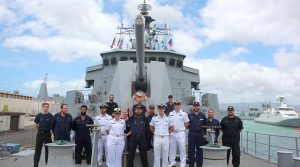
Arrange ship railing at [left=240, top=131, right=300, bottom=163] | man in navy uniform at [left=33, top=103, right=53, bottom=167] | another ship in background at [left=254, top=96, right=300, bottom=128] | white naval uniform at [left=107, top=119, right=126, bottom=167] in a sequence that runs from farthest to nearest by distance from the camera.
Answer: another ship in background at [left=254, top=96, right=300, bottom=128], ship railing at [left=240, top=131, right=300, bottom=163], man in navy uniform at [left=33, top=103, right=53, bottom=167], white naval uniform at [left=107, top=119, right=126, bottom=167]

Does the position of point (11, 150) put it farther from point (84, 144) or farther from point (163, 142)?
point (163, 142)

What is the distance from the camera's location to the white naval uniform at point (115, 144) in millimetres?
4905

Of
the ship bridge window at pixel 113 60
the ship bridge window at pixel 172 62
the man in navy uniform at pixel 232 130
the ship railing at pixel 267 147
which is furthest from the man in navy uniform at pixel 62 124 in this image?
the ship bridge window at pixel 172 62

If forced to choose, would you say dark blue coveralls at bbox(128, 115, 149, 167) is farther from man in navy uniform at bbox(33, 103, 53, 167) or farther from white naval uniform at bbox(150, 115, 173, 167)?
man in navy uniform at bbox(33, 103, 53, 167)

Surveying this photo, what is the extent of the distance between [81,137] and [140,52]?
2.14 m

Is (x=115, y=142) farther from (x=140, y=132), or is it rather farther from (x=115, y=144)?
Result: (x=140, y=132)

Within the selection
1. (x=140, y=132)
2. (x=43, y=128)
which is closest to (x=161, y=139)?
(x=140, y=132)

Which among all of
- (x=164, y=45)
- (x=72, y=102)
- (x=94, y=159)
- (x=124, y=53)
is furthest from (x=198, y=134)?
(x=164, y=45)

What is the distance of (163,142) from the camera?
496cm

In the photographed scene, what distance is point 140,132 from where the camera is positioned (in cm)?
496

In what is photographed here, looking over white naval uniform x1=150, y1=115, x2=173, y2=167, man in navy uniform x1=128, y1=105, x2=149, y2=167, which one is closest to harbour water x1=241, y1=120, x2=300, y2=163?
white naval uniform x1=150, y1=115, x2=173, y2=167

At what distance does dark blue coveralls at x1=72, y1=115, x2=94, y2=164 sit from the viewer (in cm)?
528

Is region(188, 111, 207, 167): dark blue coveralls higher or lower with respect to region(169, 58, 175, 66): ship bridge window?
lower

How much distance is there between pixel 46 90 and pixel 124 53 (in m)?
45.3
